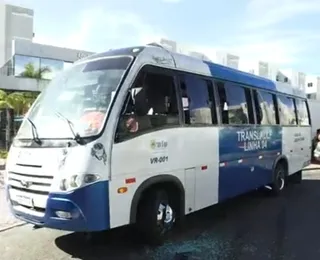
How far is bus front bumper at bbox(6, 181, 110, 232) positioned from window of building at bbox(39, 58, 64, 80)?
2984 cm

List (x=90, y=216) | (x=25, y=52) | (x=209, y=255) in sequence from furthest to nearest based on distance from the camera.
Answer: (x=25, y=52) → (x=209, y=255) → (x=90, y=216)

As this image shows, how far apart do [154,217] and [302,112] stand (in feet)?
24.9

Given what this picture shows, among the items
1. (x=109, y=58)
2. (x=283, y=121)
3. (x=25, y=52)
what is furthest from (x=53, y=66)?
(x=109, y=58)

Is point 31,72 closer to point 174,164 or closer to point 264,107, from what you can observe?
point 264,107

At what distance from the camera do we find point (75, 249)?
548 centimetres

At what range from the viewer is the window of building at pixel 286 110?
9844mm

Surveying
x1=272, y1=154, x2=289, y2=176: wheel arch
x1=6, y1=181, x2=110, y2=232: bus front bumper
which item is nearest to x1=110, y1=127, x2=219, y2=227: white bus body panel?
x1=6, y1=181, x2=110, y2=232: bus front bumper

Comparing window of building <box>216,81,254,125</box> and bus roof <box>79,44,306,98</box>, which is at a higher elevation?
bus roof <box>79,44,306,98</box>

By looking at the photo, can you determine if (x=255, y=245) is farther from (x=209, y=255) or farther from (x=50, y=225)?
(x=50, y=225)

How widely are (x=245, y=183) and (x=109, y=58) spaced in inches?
156

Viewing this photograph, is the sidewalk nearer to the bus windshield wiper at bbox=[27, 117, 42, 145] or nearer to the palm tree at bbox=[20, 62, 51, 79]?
the bus windshield wiper at bbox=[27, 117, 42, 145]

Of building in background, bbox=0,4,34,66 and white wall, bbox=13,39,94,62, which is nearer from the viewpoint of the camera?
white wall, bbox=13,39,94,62

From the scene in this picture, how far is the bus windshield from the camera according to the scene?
16.3ft

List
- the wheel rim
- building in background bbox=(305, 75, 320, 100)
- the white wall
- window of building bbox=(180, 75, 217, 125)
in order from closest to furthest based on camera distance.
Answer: the wheel rim < window of building bbox=(180, 75, 217, 125) < the white wall < building in background bbox=(305, 75, 320, 100)
